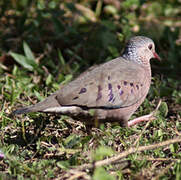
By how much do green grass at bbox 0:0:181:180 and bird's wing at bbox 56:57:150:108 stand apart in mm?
293

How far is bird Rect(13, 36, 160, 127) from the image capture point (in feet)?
11.7

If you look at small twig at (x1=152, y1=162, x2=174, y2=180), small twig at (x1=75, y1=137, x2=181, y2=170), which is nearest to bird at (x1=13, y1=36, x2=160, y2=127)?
small twig at (x1=75, y1=137, x2=181, y2=170)

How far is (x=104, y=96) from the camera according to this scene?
12.0 feet

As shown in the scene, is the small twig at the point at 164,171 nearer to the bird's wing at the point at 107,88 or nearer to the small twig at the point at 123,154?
the small twig at the point at 123,154

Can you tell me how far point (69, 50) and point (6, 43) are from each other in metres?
1.08

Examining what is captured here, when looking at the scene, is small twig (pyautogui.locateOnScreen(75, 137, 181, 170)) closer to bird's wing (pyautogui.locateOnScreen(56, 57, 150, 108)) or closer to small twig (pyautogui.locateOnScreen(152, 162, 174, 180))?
small twig (pyautogui.locateOnScreen(152, 162, 174, 180))

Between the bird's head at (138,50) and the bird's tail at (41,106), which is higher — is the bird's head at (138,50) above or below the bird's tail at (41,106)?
above

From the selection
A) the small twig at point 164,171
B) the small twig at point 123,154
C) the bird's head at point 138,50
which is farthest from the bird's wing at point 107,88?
the small twig at point 164,171

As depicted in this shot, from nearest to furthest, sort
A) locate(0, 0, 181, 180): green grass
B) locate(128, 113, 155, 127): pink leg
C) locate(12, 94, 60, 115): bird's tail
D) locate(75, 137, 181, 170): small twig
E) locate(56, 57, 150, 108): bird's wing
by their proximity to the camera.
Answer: locate(75, 137, 181, 170): small twig < locate(0, 0, 181, 180): green grass < locate(12, 94, 60, 115): bird's tail < locate(56, 57, 150, 108): bird's wing < locate(128, 113, 155, 127): pink leg

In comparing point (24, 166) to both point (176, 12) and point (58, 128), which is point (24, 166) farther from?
point (176, 12)

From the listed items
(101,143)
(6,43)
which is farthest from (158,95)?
(6,43)

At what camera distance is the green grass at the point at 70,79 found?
3.31m

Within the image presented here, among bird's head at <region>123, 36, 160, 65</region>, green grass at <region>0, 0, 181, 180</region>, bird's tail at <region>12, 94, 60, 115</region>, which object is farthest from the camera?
bird's head at <region>123, 36, 160, 65</region>

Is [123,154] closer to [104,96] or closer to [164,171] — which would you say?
[164,171]
